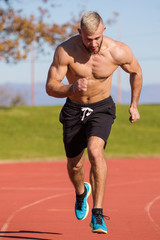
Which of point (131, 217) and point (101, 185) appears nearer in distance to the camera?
point (101, 185)

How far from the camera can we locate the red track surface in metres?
7.86

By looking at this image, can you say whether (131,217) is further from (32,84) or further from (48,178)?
(32,84)

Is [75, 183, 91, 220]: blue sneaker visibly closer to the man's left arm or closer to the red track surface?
the red track surface

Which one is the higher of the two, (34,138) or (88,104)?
(88,104)

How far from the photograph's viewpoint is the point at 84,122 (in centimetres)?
740

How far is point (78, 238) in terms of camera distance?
7.37 m

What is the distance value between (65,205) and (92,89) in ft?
13.7

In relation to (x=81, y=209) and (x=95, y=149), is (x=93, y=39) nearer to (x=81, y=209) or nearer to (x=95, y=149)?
(x=95, y=149)

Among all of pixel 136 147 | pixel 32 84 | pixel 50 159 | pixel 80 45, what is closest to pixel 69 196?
pixel 80 45

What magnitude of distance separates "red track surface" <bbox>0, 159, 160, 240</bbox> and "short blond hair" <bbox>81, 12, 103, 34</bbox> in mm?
2528

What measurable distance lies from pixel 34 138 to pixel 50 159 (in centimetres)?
809

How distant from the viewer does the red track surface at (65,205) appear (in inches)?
309

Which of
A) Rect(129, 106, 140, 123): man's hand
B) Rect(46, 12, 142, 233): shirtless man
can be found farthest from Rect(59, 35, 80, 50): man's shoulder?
Rect(129, 106, 140, 123): man's hand

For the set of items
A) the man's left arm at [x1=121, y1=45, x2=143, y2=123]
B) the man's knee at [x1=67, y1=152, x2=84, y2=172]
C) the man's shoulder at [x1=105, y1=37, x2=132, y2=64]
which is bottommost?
the man's knee at [x1=67, y1=152, x2=84, y2=172]
